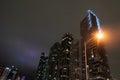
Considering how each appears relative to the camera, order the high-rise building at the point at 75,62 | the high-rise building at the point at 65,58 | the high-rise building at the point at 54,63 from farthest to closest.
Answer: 1. the high-rise building at the point at 54,63
2. the high-rise building at the point at 65,58
3. the high-rise building at the point at 75,62

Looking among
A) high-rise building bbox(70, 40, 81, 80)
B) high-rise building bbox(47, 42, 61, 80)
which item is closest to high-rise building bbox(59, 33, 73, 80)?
high-rise building bbox(70, 40, 81, 80)

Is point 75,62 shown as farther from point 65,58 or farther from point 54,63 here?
point 54,63

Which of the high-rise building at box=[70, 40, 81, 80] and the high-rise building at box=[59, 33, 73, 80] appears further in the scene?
the high-rise building at box=[59, 33, 73, 80]

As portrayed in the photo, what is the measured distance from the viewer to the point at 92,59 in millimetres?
94188

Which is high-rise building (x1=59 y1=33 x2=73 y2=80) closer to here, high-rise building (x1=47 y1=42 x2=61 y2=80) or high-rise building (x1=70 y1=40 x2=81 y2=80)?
high-rise building (x1=70 y1=40 x2=81 y2=80)

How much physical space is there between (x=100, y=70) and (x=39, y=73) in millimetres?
124519

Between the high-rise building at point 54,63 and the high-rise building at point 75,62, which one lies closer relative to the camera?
the high-rise building at point 75,62

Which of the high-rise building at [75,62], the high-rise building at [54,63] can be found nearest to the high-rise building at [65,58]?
the high-rise building at [75,62]

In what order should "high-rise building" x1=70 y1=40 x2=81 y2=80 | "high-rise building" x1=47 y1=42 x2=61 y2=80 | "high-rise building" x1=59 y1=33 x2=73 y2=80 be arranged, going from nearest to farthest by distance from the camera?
"high-rise building" x1=70 y1=40 x2=81 y2=80 → "high-rise building" x1=59 y1=33 x2=73 y2=80 → "high-rise building" x1=47 y1=42 x2=61 y2=80

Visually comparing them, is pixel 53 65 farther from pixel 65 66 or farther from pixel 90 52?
pixel 90 52

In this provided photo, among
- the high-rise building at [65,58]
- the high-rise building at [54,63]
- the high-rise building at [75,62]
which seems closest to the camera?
the high-rise building at [75,62]

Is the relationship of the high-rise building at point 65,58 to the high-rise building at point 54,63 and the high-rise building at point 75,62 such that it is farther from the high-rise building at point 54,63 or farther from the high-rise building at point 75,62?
the high-rise building at point 54,63

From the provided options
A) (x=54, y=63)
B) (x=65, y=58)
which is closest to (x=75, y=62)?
(x=65, y=58)

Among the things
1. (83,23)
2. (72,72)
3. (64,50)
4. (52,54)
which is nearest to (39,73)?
(52,54)
